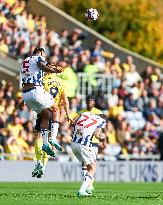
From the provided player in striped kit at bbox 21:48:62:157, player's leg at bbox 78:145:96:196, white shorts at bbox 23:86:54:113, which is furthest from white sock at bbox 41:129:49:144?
player's leg at bbox 78:145:96:196

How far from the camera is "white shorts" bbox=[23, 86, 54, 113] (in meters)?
23.5

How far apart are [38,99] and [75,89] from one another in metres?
13.4

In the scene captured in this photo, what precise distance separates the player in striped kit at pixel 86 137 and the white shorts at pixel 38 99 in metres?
1.13

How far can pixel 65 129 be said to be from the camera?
1379 inches

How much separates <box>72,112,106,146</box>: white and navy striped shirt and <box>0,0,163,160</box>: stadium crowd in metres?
10.6

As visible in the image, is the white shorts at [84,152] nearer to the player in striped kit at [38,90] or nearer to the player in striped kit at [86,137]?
the player in striped kit at [86,137]

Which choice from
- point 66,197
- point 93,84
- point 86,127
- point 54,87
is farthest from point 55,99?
point 93,84

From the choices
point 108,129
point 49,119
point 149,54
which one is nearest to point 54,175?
point 108,129

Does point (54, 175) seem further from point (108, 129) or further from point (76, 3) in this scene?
point (76, 3)

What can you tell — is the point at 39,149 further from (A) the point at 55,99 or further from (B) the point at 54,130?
(A) the point at 55,99

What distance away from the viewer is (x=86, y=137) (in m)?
22.5

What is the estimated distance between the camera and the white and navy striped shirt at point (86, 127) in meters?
22.5

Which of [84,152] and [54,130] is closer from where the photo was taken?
[84,152]

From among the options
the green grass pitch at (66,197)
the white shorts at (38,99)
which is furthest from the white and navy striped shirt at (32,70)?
the green grass pitch at (66,197)
